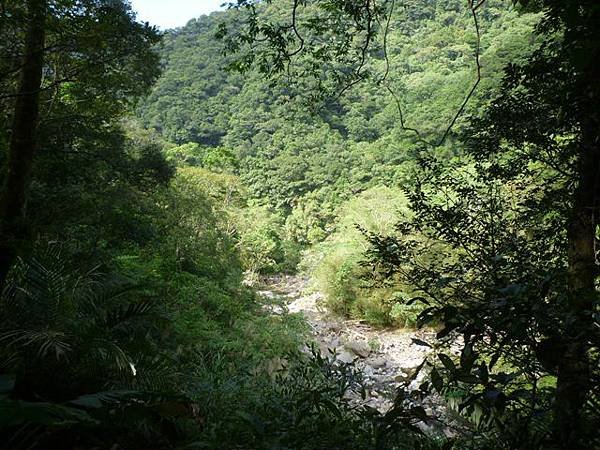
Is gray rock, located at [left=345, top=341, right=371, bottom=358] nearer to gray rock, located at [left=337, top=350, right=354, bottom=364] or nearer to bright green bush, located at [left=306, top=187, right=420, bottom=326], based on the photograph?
gray rock, located at [left=337, top=350, right=354, bottom=364]

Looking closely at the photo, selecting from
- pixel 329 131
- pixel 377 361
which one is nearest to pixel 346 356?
pixel 377 361

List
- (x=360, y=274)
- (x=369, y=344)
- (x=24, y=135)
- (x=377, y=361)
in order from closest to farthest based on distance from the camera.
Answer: (x=24, y=135) → (x=377, y=361) → (x=369, y=344) → (x=360, y=274)

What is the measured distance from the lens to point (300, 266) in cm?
1912

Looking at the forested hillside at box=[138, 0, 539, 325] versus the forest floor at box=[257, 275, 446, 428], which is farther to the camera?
the forested hillside at box=[138, 0, 539, 325]

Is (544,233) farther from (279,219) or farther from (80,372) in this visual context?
(279,219)

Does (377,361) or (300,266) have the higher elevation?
(300,266)

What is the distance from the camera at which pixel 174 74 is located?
40469 millimetres

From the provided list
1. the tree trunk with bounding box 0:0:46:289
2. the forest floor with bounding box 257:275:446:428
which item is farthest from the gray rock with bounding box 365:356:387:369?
the tree trunk with bounding box 0:0:46:289

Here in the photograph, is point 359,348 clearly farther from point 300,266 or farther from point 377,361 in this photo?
point 300,266

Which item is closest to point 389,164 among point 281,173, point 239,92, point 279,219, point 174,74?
point 279,219

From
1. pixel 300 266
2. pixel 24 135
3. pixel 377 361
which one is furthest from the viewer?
pixel 300 266

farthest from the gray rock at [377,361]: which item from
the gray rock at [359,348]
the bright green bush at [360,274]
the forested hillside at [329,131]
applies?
the forested hillside at [329,131]

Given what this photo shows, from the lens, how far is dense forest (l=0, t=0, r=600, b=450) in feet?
4.45

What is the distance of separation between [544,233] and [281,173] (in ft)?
94.2
